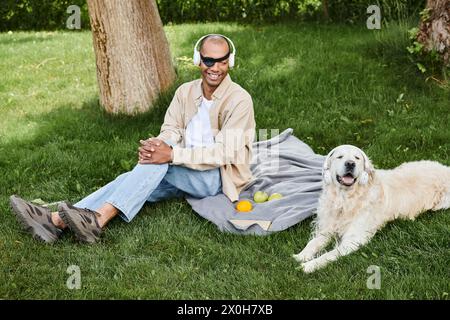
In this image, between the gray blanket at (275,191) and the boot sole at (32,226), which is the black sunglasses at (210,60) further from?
the boot sole at (32,226)

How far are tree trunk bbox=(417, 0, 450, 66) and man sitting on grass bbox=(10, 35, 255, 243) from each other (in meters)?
3.33

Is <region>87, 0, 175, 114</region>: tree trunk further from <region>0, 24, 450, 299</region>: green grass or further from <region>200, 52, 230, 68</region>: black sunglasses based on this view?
<region>200, 52, 230, 68</region>: black sunglasses

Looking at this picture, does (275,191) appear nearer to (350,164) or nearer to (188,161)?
(188,161)

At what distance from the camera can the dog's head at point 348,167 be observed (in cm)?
439

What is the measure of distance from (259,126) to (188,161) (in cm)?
225

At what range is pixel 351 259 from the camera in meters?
4.23

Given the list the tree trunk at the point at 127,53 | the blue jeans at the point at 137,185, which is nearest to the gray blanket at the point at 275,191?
the blue jeans at the point at 137,185

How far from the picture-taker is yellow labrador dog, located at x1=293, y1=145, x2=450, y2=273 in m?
4.41

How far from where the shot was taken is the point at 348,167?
4.39 meters

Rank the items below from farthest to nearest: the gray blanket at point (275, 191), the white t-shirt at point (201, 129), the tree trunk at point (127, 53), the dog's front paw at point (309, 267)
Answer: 1. the tree trunk at point (127, 53)
2. the white t-shirt at point (201, 129)
3. the gray blanket at point (275, 191)
4. the dog's front paw at point (309, 267)

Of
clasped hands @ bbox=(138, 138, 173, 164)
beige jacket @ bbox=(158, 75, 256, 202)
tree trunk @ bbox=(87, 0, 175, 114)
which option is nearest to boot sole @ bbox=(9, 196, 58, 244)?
clasped hands @ bbox=(138, 138, 173, 164)

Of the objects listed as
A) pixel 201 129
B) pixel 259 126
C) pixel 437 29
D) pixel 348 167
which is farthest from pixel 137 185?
pixel 437 29

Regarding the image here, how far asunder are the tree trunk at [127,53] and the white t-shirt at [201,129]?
2.05m
